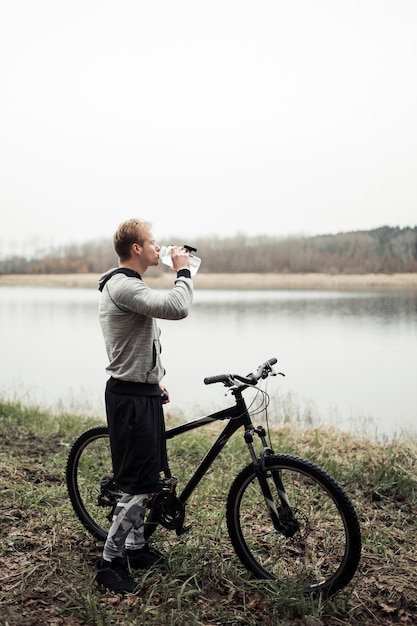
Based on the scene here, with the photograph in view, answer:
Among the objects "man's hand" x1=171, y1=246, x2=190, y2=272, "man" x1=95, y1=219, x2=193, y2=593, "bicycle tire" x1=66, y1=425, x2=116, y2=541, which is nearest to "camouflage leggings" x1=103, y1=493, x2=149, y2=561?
"man" x1=95, y1=219, x2=193, y2=593

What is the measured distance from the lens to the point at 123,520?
2.97 m

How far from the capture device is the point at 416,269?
25.1 metres

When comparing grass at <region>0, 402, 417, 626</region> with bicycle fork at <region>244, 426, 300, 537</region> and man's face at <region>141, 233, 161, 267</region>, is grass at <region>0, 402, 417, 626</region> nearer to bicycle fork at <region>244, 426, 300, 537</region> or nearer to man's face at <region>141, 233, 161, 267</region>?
bicycle fork at <region>244, 426, 300, 537</region>

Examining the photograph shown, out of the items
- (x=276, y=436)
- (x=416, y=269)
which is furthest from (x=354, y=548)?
(x=416, y=269)

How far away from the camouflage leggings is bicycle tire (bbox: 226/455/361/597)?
45 centimetres

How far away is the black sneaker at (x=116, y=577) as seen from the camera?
2.98 metres

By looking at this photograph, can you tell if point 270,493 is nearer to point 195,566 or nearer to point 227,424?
point 227,424

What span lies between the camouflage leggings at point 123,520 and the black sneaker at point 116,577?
48 mm

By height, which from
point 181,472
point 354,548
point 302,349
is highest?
point 354,548

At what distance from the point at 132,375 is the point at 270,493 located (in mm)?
909

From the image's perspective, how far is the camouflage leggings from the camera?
2.97m

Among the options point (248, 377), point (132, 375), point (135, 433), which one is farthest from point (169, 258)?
point (135, 433)

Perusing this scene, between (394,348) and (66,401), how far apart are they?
1614 cm

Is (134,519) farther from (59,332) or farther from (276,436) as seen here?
(59,332)
